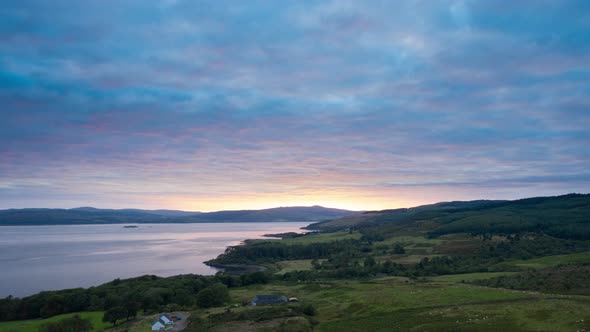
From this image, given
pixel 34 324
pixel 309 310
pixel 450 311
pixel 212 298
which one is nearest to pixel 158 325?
pixel 212 298

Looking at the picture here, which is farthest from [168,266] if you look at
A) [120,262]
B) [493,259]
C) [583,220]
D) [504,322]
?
[583,220]

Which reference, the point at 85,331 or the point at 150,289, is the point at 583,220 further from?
the point at 85,331

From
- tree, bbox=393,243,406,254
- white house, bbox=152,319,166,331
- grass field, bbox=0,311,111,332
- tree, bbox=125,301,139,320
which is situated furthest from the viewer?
tree, bbox=393,243,406,254

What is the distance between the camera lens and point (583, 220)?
177m

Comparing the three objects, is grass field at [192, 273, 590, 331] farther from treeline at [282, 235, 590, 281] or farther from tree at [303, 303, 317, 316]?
treeline at [282, 235, 590, 281]

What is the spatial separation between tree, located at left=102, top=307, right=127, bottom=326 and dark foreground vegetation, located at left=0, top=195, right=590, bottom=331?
149 millimetres

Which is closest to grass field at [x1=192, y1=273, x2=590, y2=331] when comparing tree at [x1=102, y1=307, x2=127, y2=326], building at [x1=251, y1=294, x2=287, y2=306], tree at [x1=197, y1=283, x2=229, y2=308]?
building at [x1=251, y1=294, x2=287, y2=306]

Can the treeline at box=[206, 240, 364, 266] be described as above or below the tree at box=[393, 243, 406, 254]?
below

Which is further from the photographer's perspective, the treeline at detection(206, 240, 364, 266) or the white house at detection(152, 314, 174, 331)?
the treeline at detection(206, 240, 364, 266)

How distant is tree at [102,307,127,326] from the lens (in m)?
64.0

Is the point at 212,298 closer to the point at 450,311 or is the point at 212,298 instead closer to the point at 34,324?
the point at 34,324

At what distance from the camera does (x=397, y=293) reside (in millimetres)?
58281

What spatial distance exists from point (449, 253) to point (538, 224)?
68789 millimetres

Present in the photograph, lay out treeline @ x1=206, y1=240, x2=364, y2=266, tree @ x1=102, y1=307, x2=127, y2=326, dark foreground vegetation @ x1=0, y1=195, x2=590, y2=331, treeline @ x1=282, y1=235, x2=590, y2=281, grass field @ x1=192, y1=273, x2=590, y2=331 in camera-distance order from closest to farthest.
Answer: grass field @ x1=192, y1=273, x2=590, y2=331 → dark foreground vegetation @ x1=0, y1=195, x2=590, y2=331 → tree @ x1=102, y1=307, x2=127, y2=326 → treeline @ x1=282, y1=235, x2=590, y2=281 → treeline @ x1=206, y1=240, x2=364, y2=266
